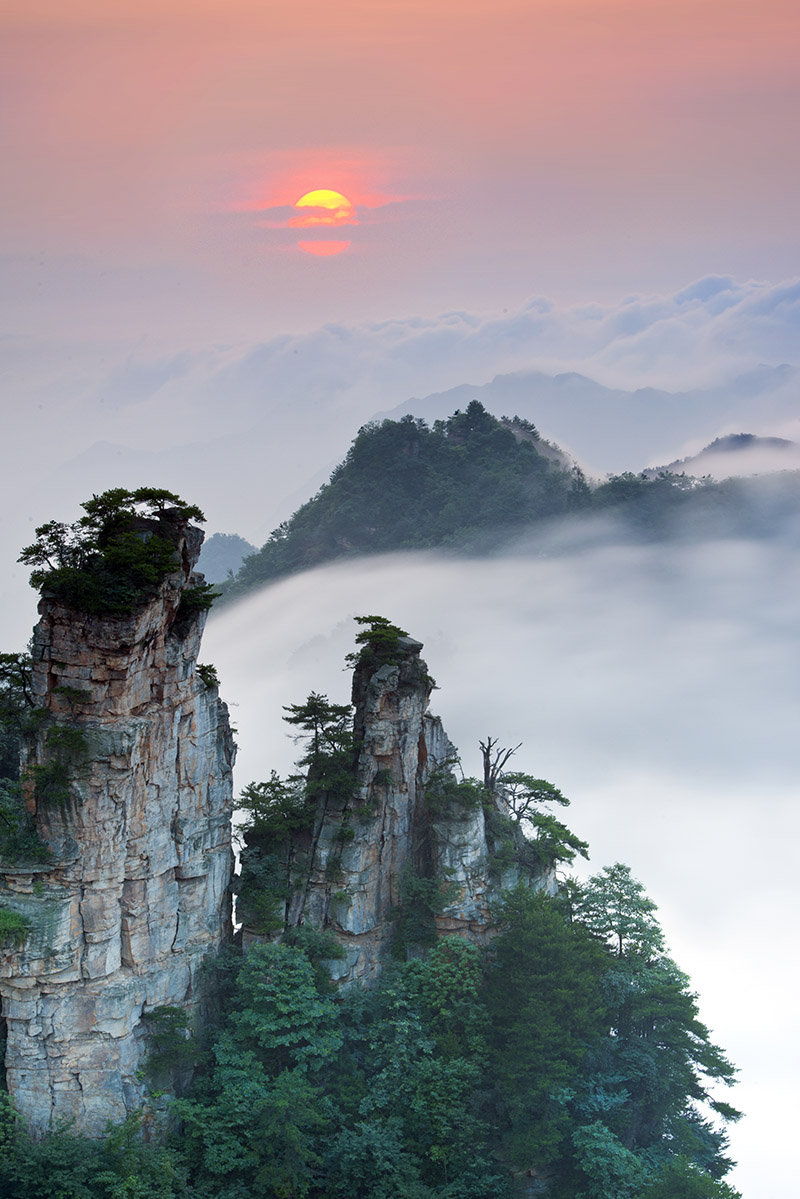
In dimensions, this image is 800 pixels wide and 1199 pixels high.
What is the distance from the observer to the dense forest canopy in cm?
8725

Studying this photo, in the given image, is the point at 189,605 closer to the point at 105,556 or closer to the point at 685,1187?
the point at 105,556

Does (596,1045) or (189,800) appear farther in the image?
(596,1045)

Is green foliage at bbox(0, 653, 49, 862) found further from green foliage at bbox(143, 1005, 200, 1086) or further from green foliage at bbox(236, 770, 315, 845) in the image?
green foliage at bbox(236, 770, 315, 845)

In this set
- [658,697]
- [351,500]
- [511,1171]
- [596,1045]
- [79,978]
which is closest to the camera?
[79,978]

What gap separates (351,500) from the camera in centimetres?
8844

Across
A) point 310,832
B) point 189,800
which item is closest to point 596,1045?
point 310,832

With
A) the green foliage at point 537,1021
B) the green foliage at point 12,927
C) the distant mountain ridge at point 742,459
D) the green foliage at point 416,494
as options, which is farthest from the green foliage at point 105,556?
the distant mountain ridge at point 742,459

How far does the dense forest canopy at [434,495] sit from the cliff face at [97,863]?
63170 millimetres

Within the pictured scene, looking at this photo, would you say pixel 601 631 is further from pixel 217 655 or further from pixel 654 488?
pixel 217 655

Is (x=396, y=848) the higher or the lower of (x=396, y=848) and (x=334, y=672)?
the lower

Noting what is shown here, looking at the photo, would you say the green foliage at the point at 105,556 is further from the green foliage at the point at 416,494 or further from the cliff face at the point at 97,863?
the green foliage at the point at 416,494

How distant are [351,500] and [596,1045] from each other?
211 ft

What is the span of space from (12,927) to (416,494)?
68.5 metres

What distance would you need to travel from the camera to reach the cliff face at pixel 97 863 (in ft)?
73.7
